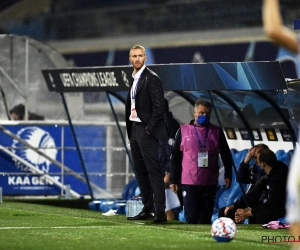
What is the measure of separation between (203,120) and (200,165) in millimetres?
558

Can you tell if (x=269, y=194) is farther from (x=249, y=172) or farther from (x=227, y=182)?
(x=249, y=172)

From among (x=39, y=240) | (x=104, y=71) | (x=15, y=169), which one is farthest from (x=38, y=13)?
(x=39, y=240)

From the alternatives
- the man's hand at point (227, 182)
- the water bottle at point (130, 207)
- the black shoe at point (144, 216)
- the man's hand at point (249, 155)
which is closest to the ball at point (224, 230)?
the black shoe at point (144, 216)

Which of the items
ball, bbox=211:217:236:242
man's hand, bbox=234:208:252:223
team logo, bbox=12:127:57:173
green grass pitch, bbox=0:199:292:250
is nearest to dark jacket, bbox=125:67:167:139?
green grass pitch, bbox=0:199:292:250

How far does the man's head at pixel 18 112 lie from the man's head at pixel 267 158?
9848mm

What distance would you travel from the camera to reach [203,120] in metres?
11.7

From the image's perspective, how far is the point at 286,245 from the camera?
827 cm

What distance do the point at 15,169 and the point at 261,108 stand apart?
6.53 m

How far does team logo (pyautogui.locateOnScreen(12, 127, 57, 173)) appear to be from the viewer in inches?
703

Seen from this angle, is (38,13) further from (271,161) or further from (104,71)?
(271,161)

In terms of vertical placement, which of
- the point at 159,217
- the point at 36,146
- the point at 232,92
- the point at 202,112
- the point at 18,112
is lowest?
the point at 159,217

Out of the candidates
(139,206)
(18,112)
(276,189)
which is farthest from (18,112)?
(276,189)

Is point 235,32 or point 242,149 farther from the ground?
point 235,32

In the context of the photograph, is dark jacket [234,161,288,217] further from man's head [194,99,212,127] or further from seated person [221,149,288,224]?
man's head [194,99,212,127]
